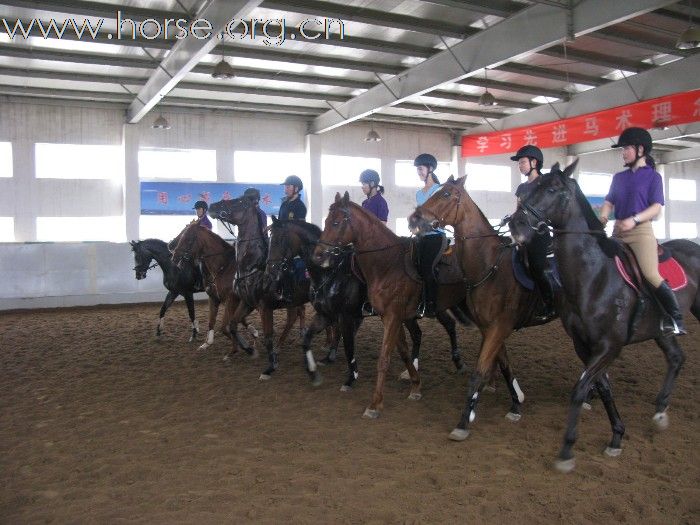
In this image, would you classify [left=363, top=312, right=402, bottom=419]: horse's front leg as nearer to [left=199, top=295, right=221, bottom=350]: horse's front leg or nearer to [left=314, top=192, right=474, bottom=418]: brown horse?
[left=314, top=192, right=474, bottom=418]: brown horse

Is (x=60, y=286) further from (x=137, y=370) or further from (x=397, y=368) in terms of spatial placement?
(x=397, y=368)

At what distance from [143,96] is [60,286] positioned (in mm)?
5205

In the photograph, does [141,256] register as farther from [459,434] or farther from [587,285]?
[587,285]

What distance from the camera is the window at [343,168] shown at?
19.2 metres

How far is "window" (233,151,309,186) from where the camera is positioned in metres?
17.8

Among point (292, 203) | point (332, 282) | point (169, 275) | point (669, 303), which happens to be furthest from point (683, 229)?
point (669, 303)

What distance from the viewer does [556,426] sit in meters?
4.95

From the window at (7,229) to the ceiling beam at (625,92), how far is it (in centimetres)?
1503

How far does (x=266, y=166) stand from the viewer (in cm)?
1820

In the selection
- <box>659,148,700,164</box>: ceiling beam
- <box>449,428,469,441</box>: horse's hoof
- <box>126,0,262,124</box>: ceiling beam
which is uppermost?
<box>126,0,262,124</box>: ceiling beam

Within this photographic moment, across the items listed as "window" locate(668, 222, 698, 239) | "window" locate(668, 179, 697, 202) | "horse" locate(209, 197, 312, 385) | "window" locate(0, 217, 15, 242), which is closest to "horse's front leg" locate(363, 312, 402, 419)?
"horse" locate(209, 197, 312, 385)

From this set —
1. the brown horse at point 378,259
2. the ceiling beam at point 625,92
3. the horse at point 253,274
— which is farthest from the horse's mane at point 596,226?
the ceiling beam at point 625,92

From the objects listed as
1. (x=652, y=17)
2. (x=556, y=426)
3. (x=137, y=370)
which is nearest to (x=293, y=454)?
(x=556, y=426)

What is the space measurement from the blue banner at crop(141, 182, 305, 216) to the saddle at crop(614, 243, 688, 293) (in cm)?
1318
